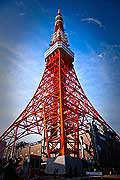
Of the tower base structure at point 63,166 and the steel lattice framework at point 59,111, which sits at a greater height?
the steel lattice framework at point 59,111

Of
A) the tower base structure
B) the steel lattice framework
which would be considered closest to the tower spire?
the steel lattice framework

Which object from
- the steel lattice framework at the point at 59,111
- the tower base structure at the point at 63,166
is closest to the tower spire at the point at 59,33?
the steel lattice framework at the point at 59,111

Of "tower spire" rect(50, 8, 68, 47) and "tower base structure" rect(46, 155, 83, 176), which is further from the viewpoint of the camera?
"tower spire" rect(50, 8, 68, 47)

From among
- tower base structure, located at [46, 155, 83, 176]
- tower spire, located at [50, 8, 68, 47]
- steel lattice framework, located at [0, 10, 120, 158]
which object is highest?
tower spire, located at [50, 8, 68, 47]

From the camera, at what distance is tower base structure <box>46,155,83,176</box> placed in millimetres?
13947

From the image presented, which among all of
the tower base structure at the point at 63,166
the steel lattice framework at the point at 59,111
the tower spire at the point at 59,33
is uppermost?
the tower spire at the point at 59,33

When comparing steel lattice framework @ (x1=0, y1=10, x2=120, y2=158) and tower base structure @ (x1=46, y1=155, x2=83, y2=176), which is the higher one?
steel lattice framework @ (x1=0, y1=10, x2=120, y2=158)

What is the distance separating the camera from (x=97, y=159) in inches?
851

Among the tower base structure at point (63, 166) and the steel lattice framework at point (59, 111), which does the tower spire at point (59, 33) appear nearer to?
the steel lattice framework at point (59, 111)

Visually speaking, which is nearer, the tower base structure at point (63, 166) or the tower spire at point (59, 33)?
the tower base structure at point (63, 166)

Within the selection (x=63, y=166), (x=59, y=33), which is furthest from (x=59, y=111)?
(x=59, y=33)

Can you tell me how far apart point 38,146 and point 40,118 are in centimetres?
622

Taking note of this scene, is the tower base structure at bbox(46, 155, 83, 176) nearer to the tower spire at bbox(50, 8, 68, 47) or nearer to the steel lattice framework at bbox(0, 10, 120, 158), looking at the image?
the steel lattice framework at bbox(0, 10, 120, 158)

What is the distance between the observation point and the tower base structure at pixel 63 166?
13947 mm
